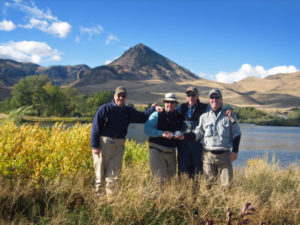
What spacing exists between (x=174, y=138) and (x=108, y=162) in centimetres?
129

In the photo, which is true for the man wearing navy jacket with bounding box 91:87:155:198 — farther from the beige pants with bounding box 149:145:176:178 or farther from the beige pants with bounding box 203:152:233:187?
the beige pants with bounding box 203:152:233:187

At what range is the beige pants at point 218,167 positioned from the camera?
4766mm

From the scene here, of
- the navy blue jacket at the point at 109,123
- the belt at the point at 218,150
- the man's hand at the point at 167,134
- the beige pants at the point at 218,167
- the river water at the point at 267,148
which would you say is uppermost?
the navy blue jacket at the point at 109,123

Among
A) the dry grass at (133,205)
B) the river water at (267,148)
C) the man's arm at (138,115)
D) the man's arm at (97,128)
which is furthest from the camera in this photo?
the river water at (267,148)

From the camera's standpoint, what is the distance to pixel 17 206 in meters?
3.86

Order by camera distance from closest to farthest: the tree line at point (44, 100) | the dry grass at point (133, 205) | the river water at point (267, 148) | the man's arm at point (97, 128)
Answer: the dry grass at point (133, 205)
the man's arm at point (97, 128)
the river water at point (267, 148)
the tree line at point (44, 100)

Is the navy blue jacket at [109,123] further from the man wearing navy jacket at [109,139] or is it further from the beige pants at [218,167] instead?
the beige pants at [218,167]

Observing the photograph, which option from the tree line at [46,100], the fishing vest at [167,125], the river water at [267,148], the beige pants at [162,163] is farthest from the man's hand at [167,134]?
the tree line at [46,100]

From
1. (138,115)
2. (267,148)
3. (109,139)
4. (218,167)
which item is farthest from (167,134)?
(267,148)

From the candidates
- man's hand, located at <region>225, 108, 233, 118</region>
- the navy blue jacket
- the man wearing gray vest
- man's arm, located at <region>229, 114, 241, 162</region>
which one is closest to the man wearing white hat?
the man wearing gray vest

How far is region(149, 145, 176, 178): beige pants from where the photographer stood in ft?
16.1

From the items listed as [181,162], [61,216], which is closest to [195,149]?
[181,162]

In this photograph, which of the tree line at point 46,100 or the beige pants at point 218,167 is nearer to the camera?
the beige pants at point 218,167

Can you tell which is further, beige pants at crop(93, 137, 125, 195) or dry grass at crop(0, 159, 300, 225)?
beige pants at crop(93, 137, 125, 195)
